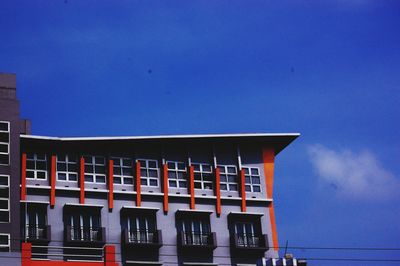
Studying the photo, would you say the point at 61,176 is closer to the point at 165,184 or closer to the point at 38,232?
the point at 38,232

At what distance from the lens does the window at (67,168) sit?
54125 mm

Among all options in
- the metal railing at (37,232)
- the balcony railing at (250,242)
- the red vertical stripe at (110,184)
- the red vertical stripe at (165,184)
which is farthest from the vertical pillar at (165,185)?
the metal railing at (37,232)

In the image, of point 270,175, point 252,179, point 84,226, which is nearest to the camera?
point 84,226

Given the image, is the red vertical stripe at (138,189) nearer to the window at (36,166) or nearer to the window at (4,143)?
the window at (36,166)

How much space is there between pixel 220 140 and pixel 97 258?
40.9 ft

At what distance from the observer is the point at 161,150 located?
188 ft

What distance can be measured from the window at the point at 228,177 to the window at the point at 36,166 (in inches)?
488

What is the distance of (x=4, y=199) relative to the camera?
49.3m

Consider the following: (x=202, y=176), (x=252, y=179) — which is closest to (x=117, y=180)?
(x=202, y=176)

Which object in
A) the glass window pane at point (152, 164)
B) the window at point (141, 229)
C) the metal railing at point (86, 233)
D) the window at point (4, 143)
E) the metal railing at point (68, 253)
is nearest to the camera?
the window at point (4, 143)

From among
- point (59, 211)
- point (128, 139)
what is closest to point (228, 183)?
point (128, 139)

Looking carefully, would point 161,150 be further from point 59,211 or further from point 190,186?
point 59,211

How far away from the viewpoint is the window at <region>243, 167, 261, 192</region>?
58.8 metres

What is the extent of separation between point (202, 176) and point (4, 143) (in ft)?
46.9
